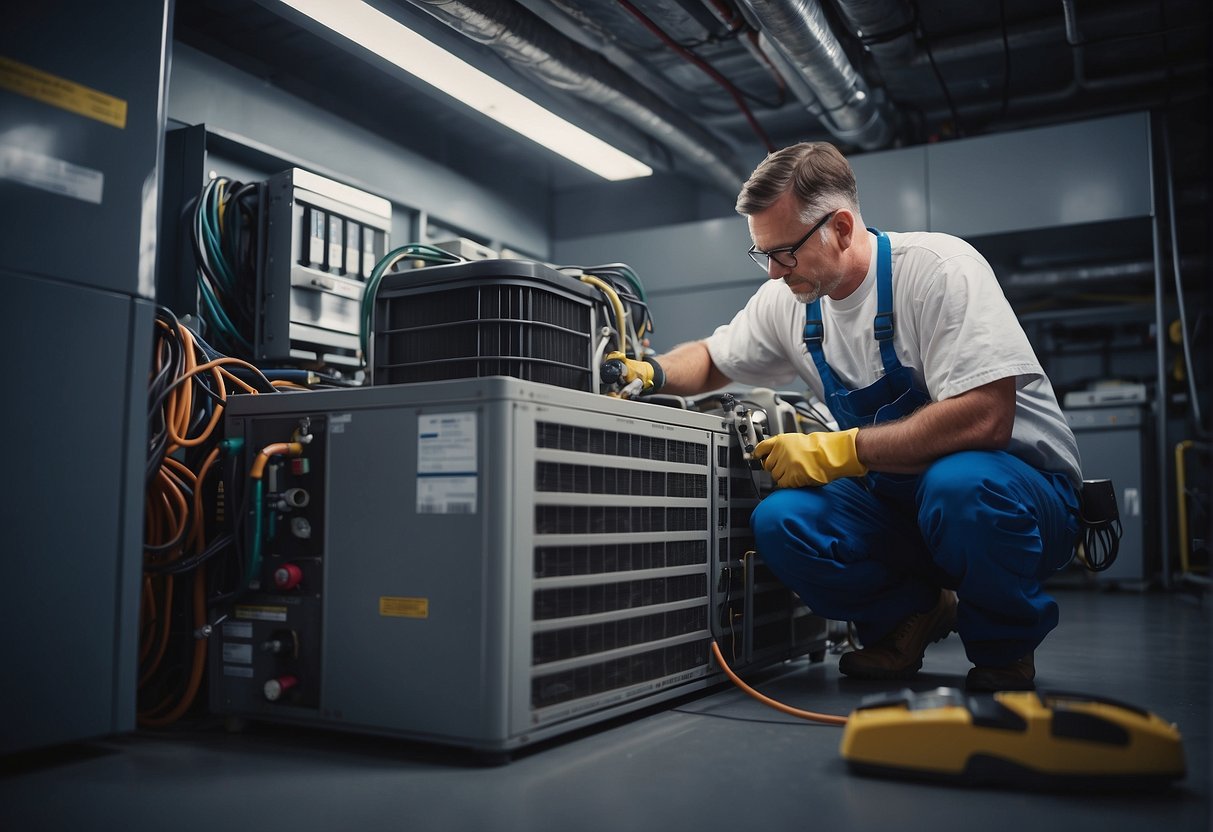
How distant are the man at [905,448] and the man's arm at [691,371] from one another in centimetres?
3

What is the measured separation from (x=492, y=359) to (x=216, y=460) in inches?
20.8

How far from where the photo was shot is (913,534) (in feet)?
6.37

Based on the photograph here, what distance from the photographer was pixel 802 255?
186cm

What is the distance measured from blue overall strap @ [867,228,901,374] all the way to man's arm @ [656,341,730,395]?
433 mm

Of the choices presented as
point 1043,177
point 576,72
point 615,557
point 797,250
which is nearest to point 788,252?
point 797,250

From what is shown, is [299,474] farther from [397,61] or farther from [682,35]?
[682,35]

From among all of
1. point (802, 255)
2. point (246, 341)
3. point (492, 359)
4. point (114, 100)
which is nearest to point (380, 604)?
point (492, 359)

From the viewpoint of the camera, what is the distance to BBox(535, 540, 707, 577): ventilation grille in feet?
4.37

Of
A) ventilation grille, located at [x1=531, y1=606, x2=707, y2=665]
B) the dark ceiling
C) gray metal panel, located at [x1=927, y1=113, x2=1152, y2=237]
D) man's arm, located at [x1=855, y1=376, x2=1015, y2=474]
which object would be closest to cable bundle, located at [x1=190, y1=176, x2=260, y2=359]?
the dark ceiling

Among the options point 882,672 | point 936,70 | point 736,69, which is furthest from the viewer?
point 736,69

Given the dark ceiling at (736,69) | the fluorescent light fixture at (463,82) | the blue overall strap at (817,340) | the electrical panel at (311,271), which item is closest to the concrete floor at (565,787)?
the blue overall strap at (817,340)

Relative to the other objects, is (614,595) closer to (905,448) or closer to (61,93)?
(905,448)

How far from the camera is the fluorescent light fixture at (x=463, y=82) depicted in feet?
8.52

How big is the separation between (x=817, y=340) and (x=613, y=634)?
0.81 m
